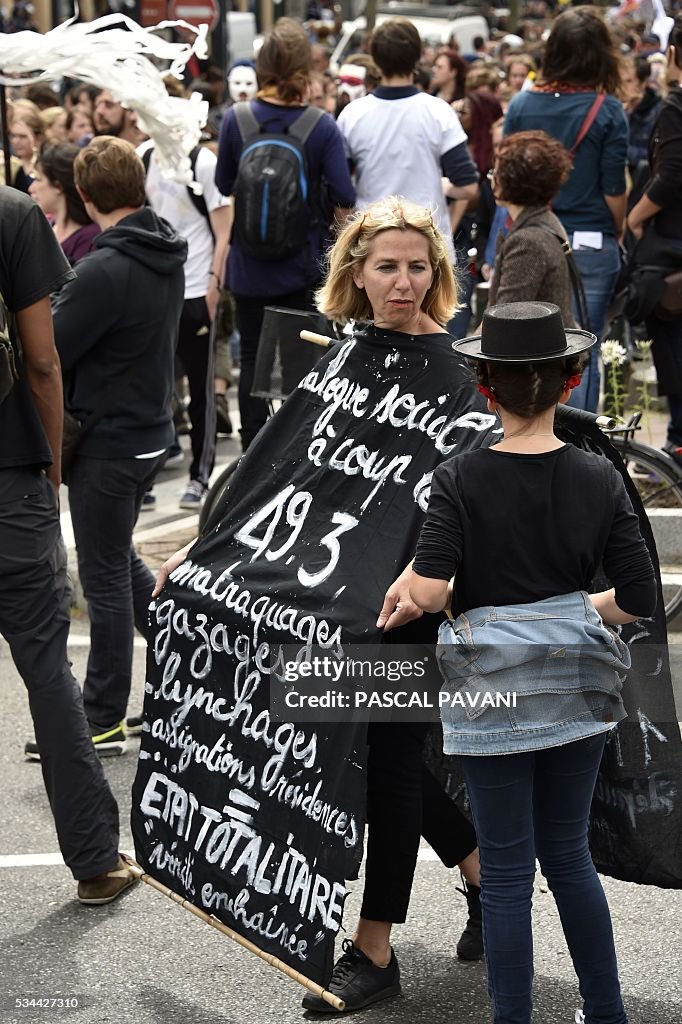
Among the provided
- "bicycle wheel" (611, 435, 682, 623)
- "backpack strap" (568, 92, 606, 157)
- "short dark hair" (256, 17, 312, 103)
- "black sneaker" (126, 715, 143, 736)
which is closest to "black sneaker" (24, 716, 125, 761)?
"black sneaker" (126, 715, 143, 736)

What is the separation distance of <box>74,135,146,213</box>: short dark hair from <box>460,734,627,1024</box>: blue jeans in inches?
111

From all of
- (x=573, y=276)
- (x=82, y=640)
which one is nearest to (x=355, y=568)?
(x=573, y=276)

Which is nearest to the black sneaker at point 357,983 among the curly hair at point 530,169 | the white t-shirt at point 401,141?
the curly hair at point 530,169

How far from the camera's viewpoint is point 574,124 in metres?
6.77

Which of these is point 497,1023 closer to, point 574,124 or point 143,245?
point 143,245

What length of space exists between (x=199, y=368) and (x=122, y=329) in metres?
3.06

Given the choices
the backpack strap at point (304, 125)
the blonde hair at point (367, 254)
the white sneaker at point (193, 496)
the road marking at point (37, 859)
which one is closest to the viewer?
the blonde hair at point (367, 254)

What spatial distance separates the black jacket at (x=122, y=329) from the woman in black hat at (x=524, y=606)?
2201mm

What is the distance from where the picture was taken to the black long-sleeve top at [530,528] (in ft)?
9.41

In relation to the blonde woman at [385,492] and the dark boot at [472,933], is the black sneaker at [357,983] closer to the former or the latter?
the blonde woman at [385,492]

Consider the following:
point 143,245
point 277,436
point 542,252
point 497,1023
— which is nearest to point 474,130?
point 542,252

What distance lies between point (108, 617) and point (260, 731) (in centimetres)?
180

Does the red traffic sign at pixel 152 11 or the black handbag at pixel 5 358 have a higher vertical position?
the black handbag at pixel 5 358

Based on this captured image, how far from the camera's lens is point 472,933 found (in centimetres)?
374
